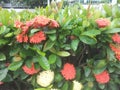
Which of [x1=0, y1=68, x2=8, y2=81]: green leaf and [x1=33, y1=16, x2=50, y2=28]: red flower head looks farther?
[x1=0, y1=68, x2=8, y2=81]: green leaf

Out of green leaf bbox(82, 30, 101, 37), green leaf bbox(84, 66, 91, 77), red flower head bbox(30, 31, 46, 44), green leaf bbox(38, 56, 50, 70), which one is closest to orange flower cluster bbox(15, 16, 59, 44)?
red flower head bbox(30, 31, 46, 44)

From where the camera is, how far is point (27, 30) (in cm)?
231

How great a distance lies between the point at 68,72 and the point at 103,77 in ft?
0.90

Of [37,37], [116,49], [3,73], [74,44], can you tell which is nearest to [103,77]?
[116,49]

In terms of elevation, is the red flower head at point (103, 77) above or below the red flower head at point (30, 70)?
below

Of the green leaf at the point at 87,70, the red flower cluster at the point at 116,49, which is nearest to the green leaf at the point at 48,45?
the green leaf at the point at 87,70

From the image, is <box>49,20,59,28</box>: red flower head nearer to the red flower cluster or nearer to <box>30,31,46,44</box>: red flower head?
<box>30,31,46,44</box>: red flower head

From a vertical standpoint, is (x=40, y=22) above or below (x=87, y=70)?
above

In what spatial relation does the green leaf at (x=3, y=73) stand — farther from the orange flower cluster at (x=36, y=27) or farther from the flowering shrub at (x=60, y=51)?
the orange flower cluster at (x=36, y=27)

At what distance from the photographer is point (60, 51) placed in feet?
7.81

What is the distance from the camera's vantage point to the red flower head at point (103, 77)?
2.39m

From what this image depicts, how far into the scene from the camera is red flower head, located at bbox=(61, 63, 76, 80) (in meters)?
2.39

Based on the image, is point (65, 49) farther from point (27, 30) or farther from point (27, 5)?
point (27, 5)

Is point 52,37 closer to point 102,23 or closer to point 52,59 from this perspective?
point 52,59
